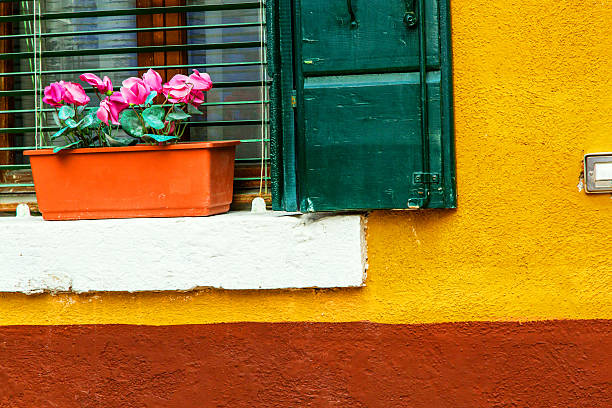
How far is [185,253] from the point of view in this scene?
2547 mm

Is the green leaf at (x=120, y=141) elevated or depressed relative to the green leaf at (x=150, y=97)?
depressed

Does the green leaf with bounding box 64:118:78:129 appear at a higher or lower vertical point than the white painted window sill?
higher

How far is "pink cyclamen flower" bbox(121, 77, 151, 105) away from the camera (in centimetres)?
257

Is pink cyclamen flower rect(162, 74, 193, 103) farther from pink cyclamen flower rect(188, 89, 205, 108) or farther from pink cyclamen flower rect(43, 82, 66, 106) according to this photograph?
pink cyclamen flower rect(43, 82, 66, 106)

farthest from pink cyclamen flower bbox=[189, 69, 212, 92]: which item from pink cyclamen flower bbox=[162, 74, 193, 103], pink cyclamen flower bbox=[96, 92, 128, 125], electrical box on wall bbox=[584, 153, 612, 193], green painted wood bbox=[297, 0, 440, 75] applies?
electrical box on wall bbox=[584, 153, 612, 193]

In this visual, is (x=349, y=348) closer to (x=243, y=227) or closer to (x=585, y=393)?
(x=243, y=227)

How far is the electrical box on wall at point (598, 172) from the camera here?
2420mm

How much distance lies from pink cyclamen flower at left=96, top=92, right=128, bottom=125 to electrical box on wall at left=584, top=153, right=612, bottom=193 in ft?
5.06

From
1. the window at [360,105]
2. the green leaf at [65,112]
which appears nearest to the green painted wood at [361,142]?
the window at [360,105]

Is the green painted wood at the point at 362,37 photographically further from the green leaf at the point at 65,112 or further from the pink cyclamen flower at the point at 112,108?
the green leaf at the point at 65,112

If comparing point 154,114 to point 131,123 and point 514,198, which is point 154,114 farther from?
point 514,198

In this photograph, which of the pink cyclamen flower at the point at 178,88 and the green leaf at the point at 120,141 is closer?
the pink cyclamen flower at the point at 178,88

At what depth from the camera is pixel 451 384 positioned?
249 centimetres

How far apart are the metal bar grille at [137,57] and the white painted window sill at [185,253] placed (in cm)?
33
